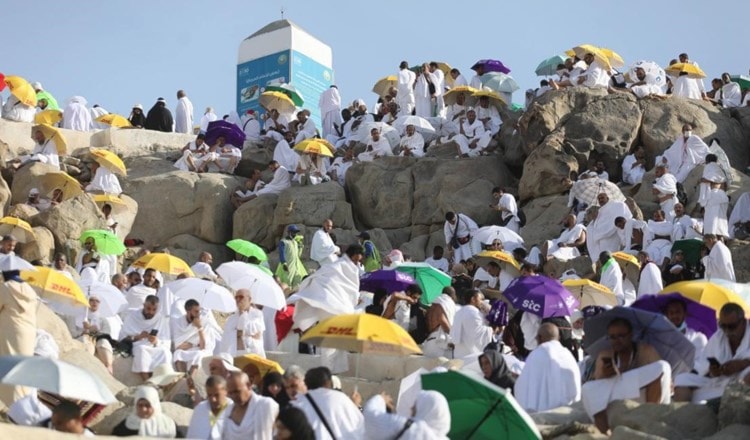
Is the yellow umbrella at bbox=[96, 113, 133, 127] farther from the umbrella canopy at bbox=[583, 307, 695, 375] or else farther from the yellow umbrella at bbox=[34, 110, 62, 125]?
the umbrella canopy at bbox=[583, 307, 695, 375]

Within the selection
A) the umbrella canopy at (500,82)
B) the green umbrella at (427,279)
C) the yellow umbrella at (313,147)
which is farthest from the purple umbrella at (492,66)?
the green umbrella at (427,279)

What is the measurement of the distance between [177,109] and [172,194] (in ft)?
20.7

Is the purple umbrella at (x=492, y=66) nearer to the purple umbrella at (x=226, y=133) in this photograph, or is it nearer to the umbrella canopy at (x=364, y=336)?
the purple umbrella at (x=226, y=133)

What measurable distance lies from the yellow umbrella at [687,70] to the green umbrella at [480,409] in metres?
22.0

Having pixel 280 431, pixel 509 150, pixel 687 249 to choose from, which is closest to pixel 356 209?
pixel 509 150

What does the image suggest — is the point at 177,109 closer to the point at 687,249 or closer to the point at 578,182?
the point at 578,182

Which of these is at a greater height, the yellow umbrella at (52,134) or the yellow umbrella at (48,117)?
the yellow umbrella at (48,117)

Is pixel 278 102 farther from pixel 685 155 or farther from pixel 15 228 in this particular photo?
pixel 15 228

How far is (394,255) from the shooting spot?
25.4m

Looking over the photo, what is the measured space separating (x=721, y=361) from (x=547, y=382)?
66.2 inches

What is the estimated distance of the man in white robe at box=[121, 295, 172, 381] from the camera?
61.3 ft

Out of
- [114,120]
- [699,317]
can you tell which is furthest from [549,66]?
[699,317]

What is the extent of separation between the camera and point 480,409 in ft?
41.6

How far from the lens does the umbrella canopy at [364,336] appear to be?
14867mm
